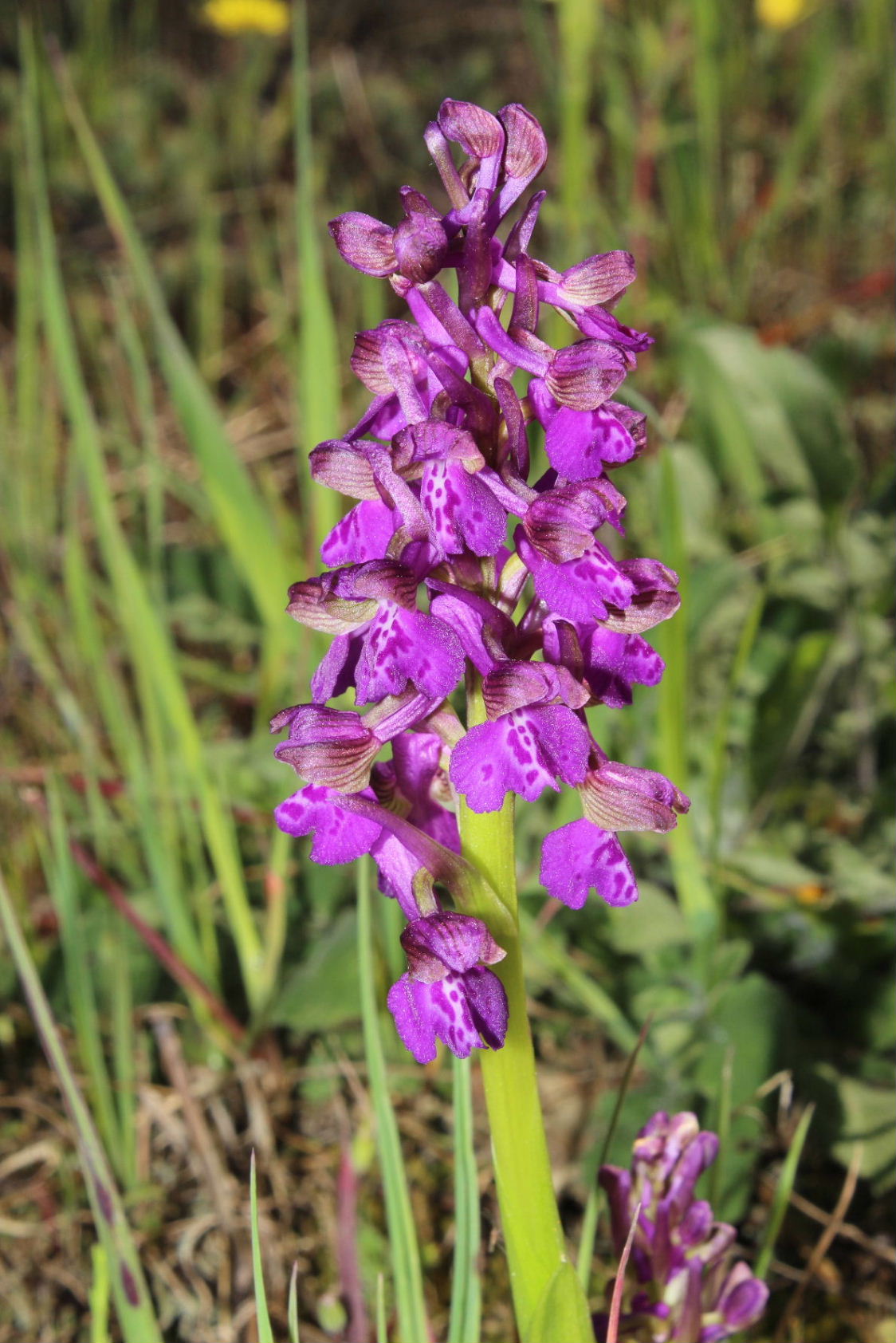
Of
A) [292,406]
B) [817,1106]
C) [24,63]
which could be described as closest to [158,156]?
[292,406]

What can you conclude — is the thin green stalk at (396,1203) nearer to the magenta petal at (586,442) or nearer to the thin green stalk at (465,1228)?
the thin green stalk at (465,1228)

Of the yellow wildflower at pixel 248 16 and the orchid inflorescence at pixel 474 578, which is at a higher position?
the yellow wildflower at pixel 248 16

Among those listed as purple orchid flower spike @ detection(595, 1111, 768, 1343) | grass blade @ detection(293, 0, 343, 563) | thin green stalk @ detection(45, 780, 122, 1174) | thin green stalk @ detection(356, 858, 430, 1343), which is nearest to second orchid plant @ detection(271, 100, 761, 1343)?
thin green stalk @ detection(356, 858, 430, 1343)

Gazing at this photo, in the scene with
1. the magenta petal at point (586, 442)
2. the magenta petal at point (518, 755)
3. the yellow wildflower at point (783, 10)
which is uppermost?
the yellow wildflower at point (783, 10)

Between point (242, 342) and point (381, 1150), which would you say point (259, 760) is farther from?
point (242, 342)

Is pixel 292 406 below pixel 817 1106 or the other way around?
the other way around

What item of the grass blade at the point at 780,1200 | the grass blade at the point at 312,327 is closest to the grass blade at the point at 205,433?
the grass blade at the point at 312,327
